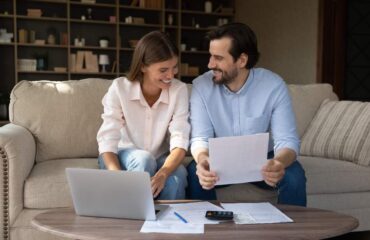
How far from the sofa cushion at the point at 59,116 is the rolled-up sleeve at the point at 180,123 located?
635mm

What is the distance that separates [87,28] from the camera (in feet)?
20.8

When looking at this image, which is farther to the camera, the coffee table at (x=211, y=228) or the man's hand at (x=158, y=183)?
the man's hand at (x=158, y=183)

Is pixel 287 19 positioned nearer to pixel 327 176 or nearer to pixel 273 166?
pixel 327 176

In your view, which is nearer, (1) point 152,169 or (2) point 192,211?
(2) point 192,211

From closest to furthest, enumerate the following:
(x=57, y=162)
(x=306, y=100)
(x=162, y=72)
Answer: (x=162, y=72) → (x=57, y=162) → (x=306, y=100)

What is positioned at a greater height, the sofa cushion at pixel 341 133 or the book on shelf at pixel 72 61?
the book on shelf at pixel 72 61

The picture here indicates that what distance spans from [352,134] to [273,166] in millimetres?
1040

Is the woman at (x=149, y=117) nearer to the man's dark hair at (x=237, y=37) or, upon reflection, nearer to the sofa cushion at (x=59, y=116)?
the man's dark hair at (x=237, y=37)

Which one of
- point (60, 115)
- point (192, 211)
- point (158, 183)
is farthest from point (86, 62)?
point (192, 211)

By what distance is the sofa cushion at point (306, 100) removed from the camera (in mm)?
2730

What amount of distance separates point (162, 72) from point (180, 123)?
228 mm

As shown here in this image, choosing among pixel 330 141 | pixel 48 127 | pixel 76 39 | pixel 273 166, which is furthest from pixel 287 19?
pixel 273 166

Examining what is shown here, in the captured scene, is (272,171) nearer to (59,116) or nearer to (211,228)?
(211,228)

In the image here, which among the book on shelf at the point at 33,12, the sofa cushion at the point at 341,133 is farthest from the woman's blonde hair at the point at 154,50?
the book on shelf at the point at 33,12
